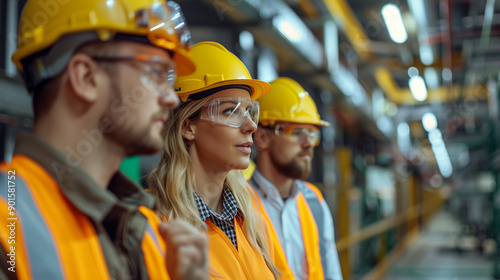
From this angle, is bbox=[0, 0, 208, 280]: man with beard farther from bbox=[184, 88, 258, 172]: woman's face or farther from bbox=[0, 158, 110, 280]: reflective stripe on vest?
bbox=[184, 88, 258, 172]: woman's face

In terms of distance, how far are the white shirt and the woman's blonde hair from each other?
23.5 inches

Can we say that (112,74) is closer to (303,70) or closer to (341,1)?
(303,70)

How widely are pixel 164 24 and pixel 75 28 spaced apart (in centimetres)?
21

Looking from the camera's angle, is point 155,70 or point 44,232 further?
point 155,70

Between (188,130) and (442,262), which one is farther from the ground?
(188,130)

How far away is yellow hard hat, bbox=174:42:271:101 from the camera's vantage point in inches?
78.2

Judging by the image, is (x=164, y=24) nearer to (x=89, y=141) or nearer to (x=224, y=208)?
(x=89, y=141)

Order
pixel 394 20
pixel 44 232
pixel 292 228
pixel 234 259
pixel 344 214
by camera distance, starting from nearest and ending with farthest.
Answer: pixel 44 232, pixel 234 259, pixel 292 228, pixel 344 214, pixel 394 20

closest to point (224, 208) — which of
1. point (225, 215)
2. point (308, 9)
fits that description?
point (225, 215)

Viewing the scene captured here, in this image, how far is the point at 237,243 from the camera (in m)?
1.94

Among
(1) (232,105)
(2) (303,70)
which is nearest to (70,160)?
(1) (232,105)

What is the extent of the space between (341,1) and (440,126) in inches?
299

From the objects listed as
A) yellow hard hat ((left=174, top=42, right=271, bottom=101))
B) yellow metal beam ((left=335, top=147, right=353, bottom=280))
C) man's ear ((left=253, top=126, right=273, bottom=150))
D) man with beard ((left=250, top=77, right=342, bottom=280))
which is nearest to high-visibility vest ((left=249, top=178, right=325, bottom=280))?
man with beard ((left=250, top=77, right=342, bottom=280))

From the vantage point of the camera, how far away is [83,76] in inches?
43.4
